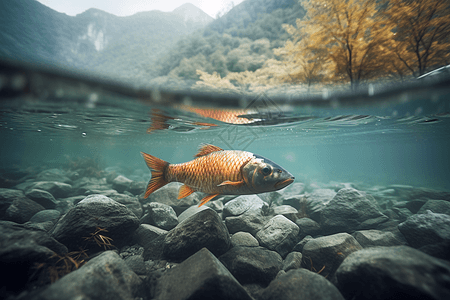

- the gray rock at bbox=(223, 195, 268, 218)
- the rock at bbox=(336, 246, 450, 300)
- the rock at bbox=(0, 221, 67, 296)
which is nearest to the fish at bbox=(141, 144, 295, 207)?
the rock at bbox=(336, 246, 450, 300)

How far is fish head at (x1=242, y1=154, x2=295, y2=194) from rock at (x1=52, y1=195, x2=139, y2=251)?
Answer: 285 centimetres

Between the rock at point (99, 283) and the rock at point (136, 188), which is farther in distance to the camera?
the rock at point (136, 188)

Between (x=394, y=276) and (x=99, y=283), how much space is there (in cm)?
361

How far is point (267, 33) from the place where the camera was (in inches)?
998

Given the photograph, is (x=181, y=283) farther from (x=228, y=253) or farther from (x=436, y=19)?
(x=436, y=19)

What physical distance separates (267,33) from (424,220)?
96.3 ft

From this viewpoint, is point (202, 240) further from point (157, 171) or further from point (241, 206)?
point (241, 206)

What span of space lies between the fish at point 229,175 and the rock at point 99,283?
1151mm

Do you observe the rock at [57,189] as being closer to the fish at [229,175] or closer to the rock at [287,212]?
the fish at [229,175]

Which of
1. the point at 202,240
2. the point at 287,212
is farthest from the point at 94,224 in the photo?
the point at 287,212

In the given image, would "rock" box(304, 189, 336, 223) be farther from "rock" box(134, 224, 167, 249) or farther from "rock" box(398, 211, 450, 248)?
"rock" box(134, 224, 167, 249)

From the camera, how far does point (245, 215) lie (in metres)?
4.60

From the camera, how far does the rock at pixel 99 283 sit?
5.72 ft

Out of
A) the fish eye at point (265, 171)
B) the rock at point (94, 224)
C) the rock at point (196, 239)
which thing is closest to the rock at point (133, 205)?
the rock at point (94, 224)
